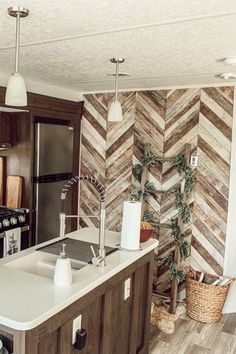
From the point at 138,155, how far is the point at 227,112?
111 centimetres

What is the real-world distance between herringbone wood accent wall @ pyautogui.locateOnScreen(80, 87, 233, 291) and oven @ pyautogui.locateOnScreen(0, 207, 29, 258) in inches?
41.8

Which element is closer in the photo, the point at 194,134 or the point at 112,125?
the point at 194,134

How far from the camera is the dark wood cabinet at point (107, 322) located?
1501 mm

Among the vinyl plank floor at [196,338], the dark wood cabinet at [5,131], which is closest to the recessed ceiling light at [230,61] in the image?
the dark wood cabinet at [5,131]

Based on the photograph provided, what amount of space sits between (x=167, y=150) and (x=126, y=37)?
76.4 inches

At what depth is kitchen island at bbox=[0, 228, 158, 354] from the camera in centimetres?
145

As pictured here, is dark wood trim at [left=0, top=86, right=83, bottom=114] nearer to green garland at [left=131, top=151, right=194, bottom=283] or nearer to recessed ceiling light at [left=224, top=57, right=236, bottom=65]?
green garland at [left=131, top=151, right=194, bottom=283]

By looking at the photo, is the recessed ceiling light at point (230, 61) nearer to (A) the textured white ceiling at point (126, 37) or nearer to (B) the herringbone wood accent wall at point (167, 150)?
(A) the textured white ceiling at point (126, 37)

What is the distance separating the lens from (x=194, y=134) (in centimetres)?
369

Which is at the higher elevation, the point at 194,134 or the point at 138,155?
the point at 194,134

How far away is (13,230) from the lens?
11.0 feet

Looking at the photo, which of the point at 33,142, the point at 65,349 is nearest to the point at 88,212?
the point at 33,142

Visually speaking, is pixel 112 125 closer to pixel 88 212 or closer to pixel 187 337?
pixel 88 212

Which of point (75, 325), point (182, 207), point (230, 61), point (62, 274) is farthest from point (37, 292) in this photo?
point (182, 207)
